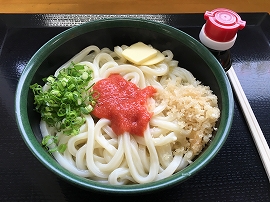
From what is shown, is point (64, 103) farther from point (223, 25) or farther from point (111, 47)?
point (223, 25)

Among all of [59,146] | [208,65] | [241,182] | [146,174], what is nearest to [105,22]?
[208,65]

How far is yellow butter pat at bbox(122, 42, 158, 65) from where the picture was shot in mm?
1509

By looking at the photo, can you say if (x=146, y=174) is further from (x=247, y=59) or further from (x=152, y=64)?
(x=247, y=59)

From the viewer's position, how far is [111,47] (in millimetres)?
1644

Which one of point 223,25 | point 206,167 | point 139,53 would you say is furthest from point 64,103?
point 223,25

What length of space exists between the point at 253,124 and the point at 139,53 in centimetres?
66

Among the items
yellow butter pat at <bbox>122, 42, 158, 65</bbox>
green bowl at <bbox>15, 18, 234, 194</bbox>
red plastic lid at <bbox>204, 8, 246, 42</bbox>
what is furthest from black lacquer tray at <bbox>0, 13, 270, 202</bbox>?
yellow butter pat at <bbox>122, 42, 158, 65</bbox>

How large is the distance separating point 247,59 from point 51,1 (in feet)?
4.45

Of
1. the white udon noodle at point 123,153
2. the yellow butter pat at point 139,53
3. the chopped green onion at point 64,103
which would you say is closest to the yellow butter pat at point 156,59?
the yellow butter pat at point 139,53

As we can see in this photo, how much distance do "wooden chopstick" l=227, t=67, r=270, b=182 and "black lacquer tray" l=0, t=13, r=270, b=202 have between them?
0.03m

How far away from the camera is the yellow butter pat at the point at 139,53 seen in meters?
1.51

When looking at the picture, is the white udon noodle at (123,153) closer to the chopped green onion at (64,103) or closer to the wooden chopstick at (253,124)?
the chopped green onion at (64,103)

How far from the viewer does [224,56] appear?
1.61m

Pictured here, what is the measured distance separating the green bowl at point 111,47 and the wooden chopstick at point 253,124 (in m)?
0.24
